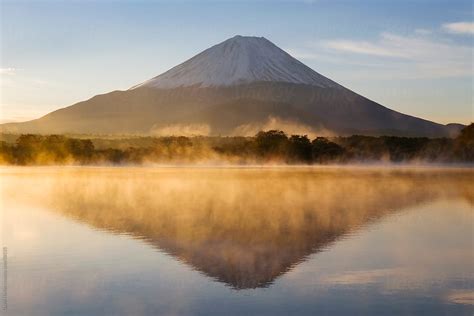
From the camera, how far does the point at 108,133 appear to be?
427ft

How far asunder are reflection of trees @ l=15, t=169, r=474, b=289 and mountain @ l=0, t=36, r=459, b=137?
89871 millimetres

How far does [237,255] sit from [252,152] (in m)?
61.7

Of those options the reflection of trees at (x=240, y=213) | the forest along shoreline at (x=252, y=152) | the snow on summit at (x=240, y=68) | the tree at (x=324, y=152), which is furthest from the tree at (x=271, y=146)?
the snow on summit at (x=240, y=68)

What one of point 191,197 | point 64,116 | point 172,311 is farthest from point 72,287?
point 64,116

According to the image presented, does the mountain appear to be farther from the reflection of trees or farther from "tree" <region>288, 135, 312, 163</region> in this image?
the reflection of trees

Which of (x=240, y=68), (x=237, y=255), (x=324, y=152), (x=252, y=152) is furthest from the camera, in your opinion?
(x=240, y=68)

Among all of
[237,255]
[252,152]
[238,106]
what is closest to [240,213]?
[237,255]

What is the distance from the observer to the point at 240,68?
151250 millimetres

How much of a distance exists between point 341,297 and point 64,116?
136198 millimetres

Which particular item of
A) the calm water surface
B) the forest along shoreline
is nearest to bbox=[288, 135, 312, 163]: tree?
the forest along shoreline

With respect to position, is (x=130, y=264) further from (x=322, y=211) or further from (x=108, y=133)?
Answer: (x=108, y=133)

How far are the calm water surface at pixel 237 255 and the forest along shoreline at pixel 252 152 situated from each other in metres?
47.3

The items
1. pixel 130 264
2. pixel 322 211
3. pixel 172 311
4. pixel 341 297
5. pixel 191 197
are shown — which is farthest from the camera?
pixel 191 197

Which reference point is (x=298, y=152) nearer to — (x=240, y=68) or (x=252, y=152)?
(x=252, y=152)
